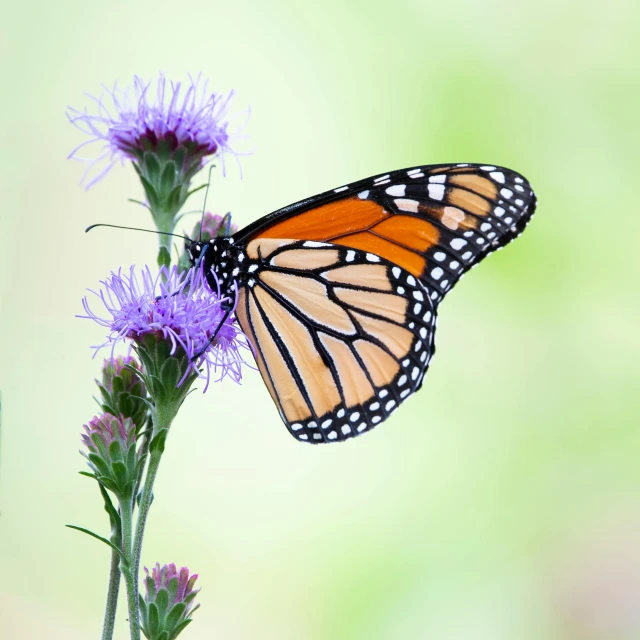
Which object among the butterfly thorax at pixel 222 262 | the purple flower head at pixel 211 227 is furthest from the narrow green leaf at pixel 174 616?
the purple flower head at pixel 211 227

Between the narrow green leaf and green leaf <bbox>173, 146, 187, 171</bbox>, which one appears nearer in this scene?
the narrow green leaf

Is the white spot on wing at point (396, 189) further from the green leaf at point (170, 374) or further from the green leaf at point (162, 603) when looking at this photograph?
the green leaf at point (162, 603)

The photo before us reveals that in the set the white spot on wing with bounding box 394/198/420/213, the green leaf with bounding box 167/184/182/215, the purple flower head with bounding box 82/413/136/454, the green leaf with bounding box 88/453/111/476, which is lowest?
the green leaf with bounding box 88/453/111/476

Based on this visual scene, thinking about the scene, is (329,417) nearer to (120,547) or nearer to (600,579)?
(120,547)

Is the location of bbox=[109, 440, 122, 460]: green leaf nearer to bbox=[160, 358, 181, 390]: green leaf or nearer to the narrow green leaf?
bbox=[160, 358, 181, 390]: green leaf

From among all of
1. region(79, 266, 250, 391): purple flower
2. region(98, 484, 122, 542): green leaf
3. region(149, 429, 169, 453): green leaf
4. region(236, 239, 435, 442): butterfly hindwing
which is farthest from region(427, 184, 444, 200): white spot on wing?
region(98, 484, 122, 542): green leaf

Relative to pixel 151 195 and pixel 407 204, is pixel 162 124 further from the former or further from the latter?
pixel 407 204
